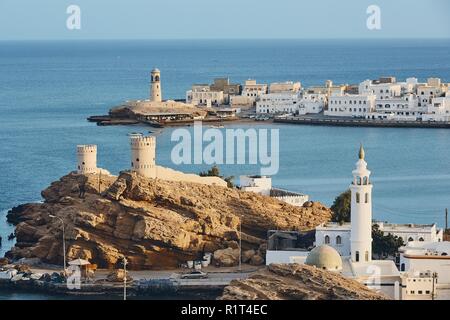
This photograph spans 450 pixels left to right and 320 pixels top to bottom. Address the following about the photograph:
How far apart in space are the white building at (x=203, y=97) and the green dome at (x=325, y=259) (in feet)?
105

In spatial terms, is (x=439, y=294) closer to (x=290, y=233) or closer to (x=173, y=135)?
(x=290, y=233)

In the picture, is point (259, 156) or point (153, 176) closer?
point (153, 176)

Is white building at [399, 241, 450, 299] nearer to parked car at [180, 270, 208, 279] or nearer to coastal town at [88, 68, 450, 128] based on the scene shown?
parked car at [180, 270, 208, 279]

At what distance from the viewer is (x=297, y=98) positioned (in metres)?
47.5

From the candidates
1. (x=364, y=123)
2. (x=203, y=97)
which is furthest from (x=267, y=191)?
(x=203, y=97)

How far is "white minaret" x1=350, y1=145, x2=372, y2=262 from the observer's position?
55.5 feet

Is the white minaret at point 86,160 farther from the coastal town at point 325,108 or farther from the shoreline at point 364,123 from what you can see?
the shoreline at point 364,123

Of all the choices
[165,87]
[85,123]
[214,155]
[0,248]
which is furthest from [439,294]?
[165,87]

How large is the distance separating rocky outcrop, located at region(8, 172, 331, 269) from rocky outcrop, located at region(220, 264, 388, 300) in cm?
349

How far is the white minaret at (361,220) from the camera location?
55.5ft

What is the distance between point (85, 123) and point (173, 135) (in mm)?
5405

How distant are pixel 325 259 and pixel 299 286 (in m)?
0.96

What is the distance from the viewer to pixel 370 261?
16984mm

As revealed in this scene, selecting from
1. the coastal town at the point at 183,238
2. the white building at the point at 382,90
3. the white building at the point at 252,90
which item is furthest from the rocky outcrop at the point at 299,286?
the white building at the point at 252,90
